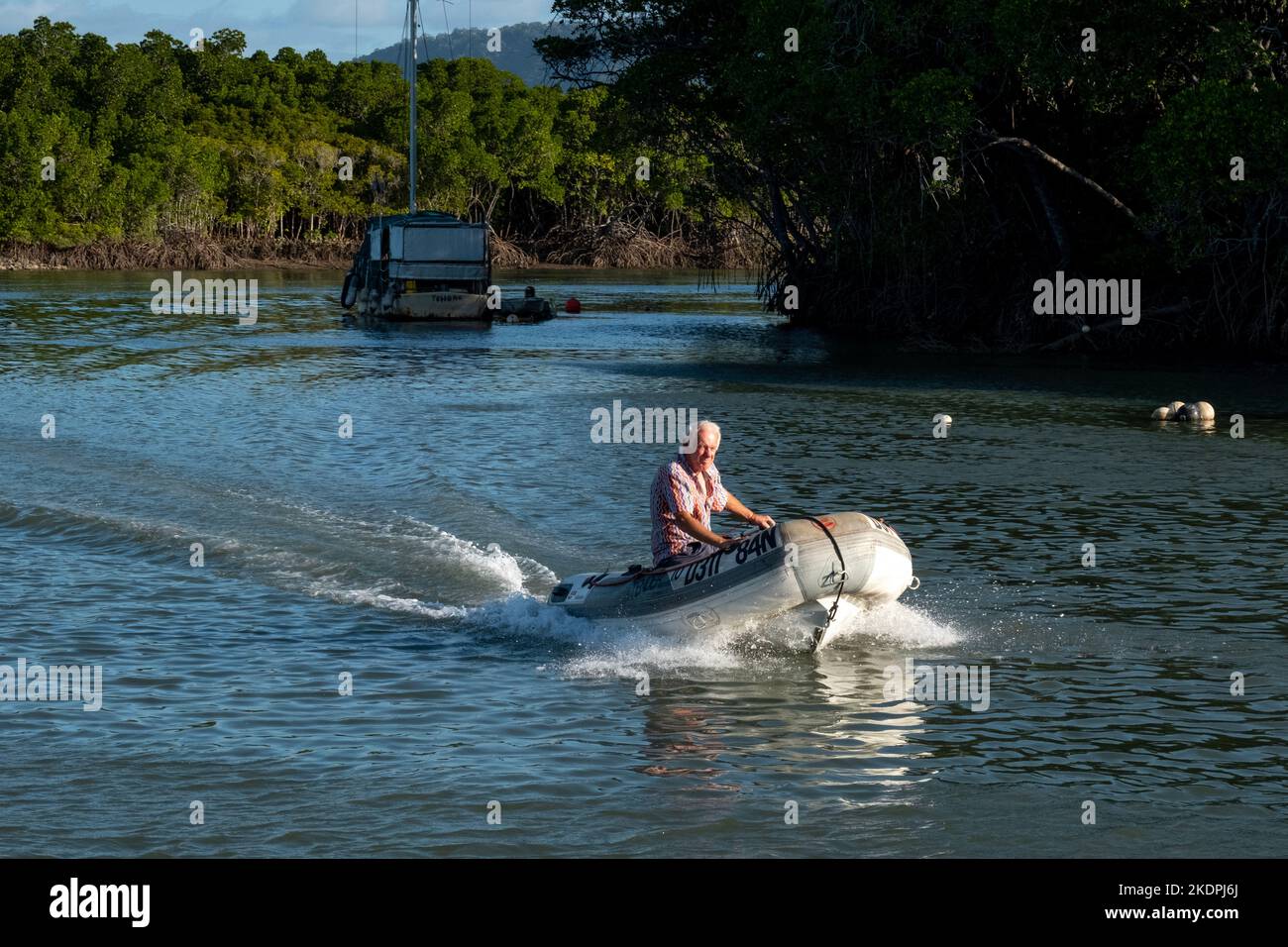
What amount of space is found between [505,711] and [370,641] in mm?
2266

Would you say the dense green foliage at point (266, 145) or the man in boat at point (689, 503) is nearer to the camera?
the man in boat at point (689, 503)

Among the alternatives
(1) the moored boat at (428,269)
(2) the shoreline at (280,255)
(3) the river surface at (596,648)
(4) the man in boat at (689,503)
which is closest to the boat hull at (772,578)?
(3) the river surface at (596,648)

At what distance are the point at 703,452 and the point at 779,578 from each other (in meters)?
1.24

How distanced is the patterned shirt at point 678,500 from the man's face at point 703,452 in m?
0.05

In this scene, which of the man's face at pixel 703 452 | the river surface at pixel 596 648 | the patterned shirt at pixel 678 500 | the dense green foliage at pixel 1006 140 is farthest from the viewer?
the dense green foliage at pixel 1006 140

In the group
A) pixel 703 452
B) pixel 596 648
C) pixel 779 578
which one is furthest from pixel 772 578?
pixel 596 648

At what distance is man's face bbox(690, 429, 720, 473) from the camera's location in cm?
1252

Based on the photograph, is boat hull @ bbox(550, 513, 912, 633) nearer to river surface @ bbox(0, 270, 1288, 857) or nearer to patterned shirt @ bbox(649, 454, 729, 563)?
river surface @ bbox(0, 270, 1288, 857)

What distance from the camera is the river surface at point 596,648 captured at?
8.78 m

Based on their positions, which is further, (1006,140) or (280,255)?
(280,255)

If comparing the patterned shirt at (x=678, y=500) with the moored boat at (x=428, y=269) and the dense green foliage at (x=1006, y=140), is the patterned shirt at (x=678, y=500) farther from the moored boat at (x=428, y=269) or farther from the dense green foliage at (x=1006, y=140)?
the moored boat at (x=428, y=269)

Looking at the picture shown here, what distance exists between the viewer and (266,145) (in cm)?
12256

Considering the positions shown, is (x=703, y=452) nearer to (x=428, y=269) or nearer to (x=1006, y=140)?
(x=1006, y=140)

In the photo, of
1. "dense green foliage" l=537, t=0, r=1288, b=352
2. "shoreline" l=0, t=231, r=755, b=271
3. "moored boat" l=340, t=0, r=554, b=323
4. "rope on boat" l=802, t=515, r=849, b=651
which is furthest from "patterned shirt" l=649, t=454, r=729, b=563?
"shoreline" l=0, t=231, r=755, b=271
